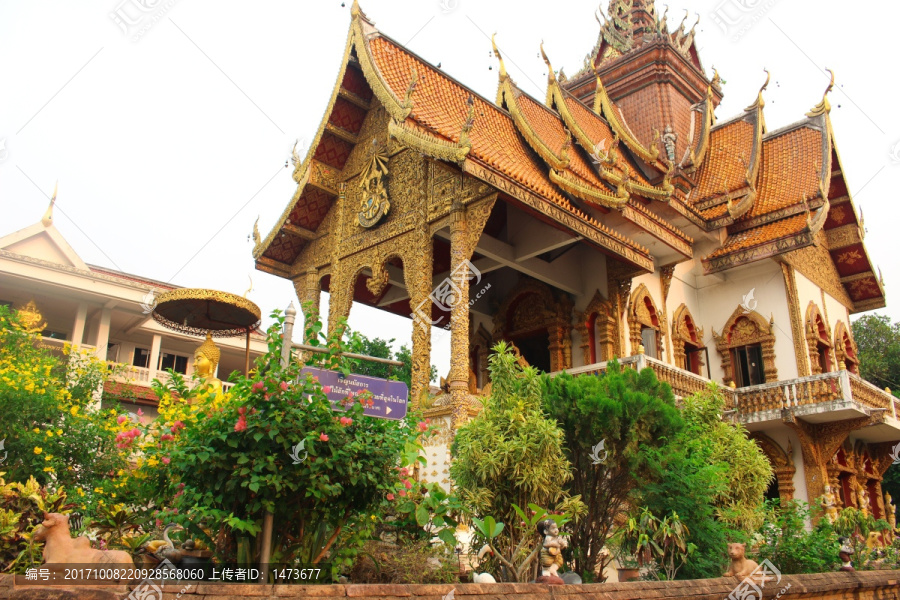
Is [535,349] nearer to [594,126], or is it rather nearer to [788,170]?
[594,126]

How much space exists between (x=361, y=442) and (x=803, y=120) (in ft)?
46.9

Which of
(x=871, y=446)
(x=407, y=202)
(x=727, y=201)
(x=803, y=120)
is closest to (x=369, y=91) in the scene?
(x=407, y=202)

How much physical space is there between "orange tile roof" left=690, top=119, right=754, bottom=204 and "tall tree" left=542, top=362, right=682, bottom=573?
7813mm

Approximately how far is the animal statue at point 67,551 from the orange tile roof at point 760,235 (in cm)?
1177

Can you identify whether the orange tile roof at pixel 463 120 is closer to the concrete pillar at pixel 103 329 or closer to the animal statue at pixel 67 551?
the animal statue at pixel 67 551

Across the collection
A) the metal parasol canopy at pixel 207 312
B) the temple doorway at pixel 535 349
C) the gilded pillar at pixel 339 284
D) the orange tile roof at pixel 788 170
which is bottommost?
the metal parasol canopy at pixel 207 312

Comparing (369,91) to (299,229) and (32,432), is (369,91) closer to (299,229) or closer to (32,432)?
(299,229)

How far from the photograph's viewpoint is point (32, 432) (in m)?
8.33

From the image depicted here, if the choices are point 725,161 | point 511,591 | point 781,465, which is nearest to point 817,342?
point 781,465

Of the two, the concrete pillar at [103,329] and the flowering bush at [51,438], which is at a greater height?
the concrete pillar at [103,329]

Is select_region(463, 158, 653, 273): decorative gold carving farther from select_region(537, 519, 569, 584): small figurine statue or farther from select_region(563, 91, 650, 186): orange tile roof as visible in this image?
select_region(537, 519, 569, 584): small figurine statue

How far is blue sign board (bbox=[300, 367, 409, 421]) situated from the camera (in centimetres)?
490

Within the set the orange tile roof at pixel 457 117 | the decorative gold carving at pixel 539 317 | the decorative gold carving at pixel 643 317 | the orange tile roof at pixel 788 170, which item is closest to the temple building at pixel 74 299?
the decorative gold carving at pixel 539 317

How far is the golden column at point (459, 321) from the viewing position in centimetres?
898
